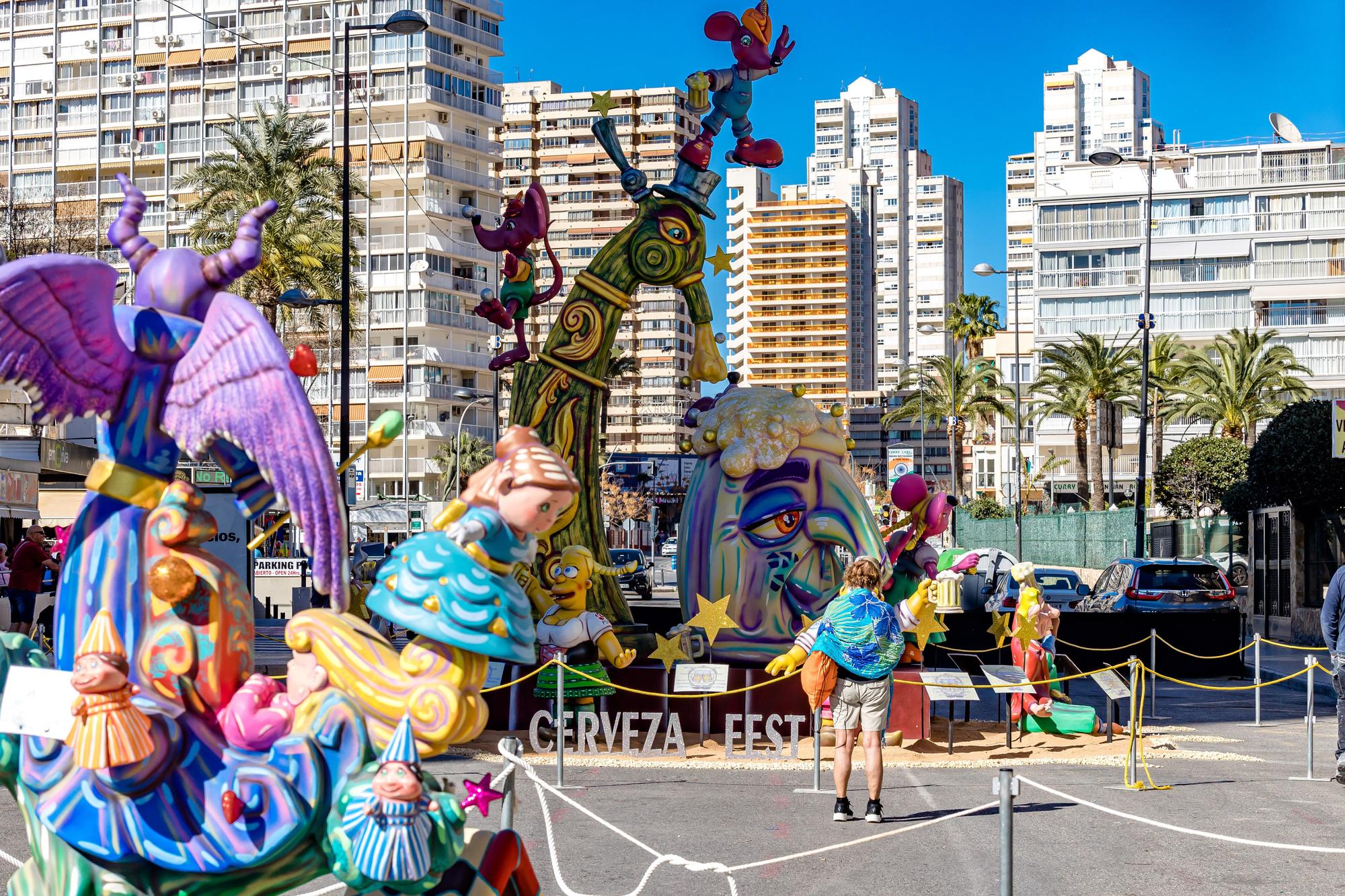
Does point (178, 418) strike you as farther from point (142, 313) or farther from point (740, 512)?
point (740, 512)

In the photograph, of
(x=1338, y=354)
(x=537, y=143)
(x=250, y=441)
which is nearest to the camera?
(x=250, y=441)

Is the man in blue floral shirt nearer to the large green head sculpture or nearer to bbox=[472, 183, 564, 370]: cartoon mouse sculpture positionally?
the large green head sculpture

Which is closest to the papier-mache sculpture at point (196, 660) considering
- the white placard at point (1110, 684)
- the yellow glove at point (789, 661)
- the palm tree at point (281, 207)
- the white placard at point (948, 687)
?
the yellow glove at point (789, 661)

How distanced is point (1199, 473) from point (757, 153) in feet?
126

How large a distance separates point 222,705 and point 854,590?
5.45 m

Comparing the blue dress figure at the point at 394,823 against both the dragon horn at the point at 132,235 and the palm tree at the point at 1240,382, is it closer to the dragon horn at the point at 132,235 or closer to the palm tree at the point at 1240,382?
the dragon horn at the point at 132,235

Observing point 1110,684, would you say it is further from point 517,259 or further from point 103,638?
point 103,638

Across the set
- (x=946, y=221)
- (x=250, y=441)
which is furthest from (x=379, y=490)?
(x=946, y=221)

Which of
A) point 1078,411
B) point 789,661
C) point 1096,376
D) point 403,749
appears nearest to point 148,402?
point 403,749

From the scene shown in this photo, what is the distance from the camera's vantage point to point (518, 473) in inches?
189

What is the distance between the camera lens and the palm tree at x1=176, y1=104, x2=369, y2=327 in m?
33.1

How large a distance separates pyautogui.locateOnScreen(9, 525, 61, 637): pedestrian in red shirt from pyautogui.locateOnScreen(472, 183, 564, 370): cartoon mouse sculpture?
7.01 meters

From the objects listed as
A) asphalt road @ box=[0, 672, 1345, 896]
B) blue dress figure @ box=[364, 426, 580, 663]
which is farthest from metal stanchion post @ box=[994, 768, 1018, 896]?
blue dress figure @ box=[364, 426, 580, 663]

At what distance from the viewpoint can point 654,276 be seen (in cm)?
1383
